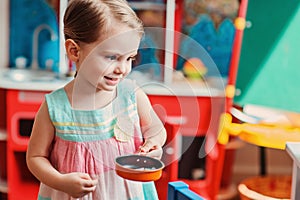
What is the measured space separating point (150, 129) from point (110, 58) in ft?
0.51

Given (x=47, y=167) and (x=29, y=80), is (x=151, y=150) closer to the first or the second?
(x=47, y=167)

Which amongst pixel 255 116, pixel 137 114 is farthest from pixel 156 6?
pixel 137 114

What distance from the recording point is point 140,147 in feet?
3.57

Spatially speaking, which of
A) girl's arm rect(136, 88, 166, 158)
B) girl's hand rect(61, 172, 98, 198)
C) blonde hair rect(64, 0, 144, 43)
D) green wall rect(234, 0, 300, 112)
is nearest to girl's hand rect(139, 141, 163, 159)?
girl's arm rect(136, 88, 166, 158)

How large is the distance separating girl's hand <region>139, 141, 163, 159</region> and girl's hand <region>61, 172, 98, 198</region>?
0.10m

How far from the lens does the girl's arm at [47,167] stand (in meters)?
1.06

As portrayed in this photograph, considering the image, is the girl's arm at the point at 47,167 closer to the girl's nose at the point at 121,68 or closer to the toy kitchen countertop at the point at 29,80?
the girl's nose at the point at 121,68

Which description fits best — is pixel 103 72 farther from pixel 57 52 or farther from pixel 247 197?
pixel 57 52

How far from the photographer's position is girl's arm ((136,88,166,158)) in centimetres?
107

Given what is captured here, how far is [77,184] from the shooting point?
1.06 m

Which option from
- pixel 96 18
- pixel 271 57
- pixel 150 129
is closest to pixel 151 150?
pixel 150 129

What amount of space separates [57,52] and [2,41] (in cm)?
23

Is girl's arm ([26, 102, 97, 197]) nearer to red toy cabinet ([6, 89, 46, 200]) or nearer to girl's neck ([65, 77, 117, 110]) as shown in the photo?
girl's neck ([65, 77, 117, 110])

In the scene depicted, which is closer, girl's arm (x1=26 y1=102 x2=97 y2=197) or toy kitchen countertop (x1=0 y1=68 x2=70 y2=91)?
girl's arm (x1=26 y1=102 x2=97 y2=197)
